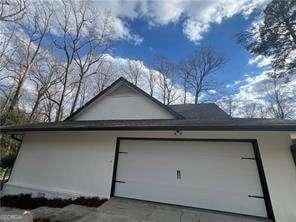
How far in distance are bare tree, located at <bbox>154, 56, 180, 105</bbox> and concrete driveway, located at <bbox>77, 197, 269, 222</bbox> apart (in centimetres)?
1887

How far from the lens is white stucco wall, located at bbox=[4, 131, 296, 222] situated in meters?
5.36

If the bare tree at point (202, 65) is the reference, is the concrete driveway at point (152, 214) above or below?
below

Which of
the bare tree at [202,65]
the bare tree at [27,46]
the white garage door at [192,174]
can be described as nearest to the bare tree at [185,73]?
the bare tree at [202,65]

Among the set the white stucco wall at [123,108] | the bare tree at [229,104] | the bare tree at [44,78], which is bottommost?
the white stucco wall at [123,108]

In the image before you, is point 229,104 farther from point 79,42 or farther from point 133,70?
point 79,42

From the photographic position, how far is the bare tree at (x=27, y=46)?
17.0m

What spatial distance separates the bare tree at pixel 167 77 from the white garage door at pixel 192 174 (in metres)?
17.7

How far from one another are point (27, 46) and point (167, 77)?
14.9 meters

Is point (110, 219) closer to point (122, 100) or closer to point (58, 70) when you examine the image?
point (122, 100)

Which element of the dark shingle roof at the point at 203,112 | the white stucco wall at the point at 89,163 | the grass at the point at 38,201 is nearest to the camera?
the white stucco wall at the point at 89,163

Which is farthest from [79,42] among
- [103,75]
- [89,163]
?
[89,163]

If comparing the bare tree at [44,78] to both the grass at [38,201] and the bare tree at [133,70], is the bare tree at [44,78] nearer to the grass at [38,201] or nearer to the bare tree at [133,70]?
the bare tree at [133,70]

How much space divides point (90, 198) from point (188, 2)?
902cm

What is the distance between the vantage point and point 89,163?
A: 23.9ft
